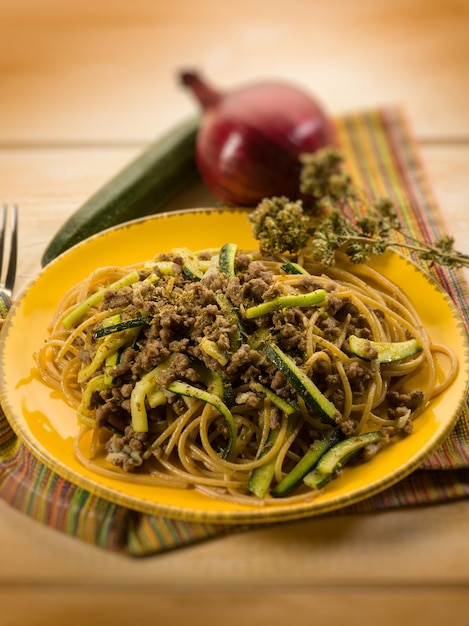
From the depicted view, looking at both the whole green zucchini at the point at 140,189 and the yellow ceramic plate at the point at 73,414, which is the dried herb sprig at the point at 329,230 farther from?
the whole green zucchini at the point at 140,189

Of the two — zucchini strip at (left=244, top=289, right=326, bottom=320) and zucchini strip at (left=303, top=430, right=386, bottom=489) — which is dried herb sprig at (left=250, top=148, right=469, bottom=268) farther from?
zucchini strip at (left=303, top=430, right=386, bottom=489)

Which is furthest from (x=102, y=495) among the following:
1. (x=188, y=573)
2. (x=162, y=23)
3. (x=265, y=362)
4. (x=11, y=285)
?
(x=162, y=23)

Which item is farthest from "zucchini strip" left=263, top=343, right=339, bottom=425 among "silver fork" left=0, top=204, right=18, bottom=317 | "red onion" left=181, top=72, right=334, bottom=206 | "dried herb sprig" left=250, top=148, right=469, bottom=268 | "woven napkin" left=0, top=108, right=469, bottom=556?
"red onion" left=181, top=72, right=334, bottom=206

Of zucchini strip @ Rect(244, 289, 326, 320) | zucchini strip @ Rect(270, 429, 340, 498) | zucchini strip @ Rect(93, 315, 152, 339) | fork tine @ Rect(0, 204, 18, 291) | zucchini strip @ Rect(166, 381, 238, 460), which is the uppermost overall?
zucchini strip @ Rect(244, 289, 326, 320)

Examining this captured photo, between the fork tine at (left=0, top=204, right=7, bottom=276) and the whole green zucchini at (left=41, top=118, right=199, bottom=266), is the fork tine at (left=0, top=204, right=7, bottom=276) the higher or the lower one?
the lower one

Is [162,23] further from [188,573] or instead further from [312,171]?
[188,573]

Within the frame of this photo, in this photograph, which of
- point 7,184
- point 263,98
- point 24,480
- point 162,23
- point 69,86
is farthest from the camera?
point 162,23
